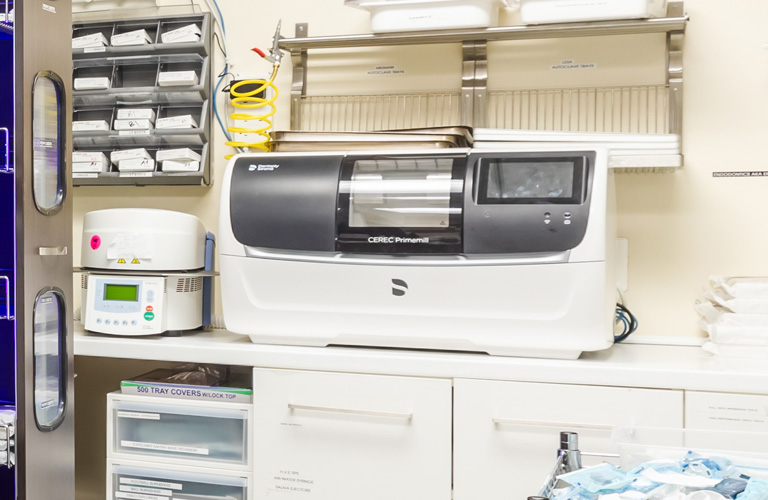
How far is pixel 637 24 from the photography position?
192 cm

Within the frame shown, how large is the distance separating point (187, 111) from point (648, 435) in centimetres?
188

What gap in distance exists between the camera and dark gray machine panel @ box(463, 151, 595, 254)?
1647 millimetres

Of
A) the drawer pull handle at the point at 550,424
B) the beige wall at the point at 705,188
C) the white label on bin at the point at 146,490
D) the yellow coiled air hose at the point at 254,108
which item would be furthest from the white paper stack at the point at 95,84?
the drawer pull handle at the point at 550,424

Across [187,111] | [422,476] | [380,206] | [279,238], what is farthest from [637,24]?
[187,111]

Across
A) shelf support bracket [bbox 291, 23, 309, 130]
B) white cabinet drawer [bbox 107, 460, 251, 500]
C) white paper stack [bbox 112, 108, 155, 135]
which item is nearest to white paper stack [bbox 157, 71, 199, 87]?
white paper stack [bbox 112, 108, 155, 135]

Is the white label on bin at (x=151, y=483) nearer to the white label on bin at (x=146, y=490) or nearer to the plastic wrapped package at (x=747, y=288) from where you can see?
the white label on bin at (x=146, y=490)

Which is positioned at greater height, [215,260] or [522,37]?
[522,37]

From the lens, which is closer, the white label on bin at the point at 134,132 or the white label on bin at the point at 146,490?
the white label on bin at the point at 146,490

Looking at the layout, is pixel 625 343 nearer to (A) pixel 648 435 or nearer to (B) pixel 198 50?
(A) pixel 648 435

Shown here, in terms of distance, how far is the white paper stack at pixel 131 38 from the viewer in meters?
2.42

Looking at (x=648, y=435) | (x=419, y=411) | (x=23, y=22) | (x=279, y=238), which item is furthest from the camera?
(x=279, y=238)

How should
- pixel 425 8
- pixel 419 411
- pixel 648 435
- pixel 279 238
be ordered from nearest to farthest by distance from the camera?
1. pixel 648 435
2. pixel 419 411
3. pixel 279 238
4. pixel 425 8

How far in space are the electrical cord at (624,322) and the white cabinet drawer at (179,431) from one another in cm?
103

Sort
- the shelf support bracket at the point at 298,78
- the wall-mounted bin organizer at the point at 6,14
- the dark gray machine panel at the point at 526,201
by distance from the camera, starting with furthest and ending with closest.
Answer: the shelf support bracket at the point at 298,78 → the dark gray machine panel at the point at 526,201 → the wall-mounted bin organizer at the point at 6,14
